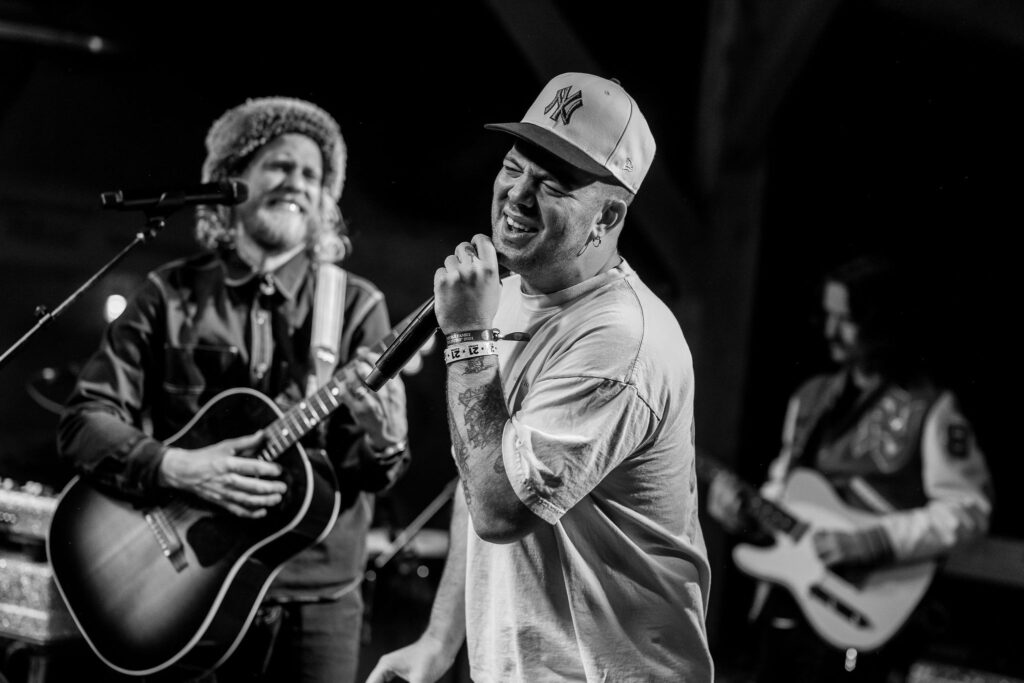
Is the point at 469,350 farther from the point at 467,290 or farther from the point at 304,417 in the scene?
the point at 304,417

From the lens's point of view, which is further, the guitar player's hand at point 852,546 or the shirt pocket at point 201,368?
the guitar player's hand at point 852,546

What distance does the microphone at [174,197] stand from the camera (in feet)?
7.74

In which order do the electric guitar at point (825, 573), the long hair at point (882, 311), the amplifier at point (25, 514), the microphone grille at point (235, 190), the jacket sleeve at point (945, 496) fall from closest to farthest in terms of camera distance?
the microphone grille at point (235, 190)
the amplifier at point (25, 514)
the jacket sleeve at point (945, 496)
the electric guitar at point (825, 573)
the long hair at point (882, 311)

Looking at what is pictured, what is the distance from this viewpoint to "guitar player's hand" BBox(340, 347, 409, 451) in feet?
8.04

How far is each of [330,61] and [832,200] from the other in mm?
2594

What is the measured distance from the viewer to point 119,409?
2.59 meters

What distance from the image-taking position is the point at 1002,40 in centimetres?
387

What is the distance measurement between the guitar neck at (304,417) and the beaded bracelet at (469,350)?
840mm

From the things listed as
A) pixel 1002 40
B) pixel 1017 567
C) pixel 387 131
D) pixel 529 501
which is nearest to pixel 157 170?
pixel 387 131

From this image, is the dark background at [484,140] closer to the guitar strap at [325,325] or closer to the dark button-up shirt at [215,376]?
the guitar strap at [325,325]

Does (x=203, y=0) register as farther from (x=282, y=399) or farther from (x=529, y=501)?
(x=529, y=501)

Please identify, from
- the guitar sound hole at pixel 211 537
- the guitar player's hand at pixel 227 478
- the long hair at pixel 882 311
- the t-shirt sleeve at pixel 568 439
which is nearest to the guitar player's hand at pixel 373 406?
the guitar player's hand at pixel 227 478

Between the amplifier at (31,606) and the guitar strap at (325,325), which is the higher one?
the guitar strap at (325,325)

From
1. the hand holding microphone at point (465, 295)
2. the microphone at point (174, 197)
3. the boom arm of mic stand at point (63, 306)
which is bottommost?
the hand holding microphone at point (465, 295)
